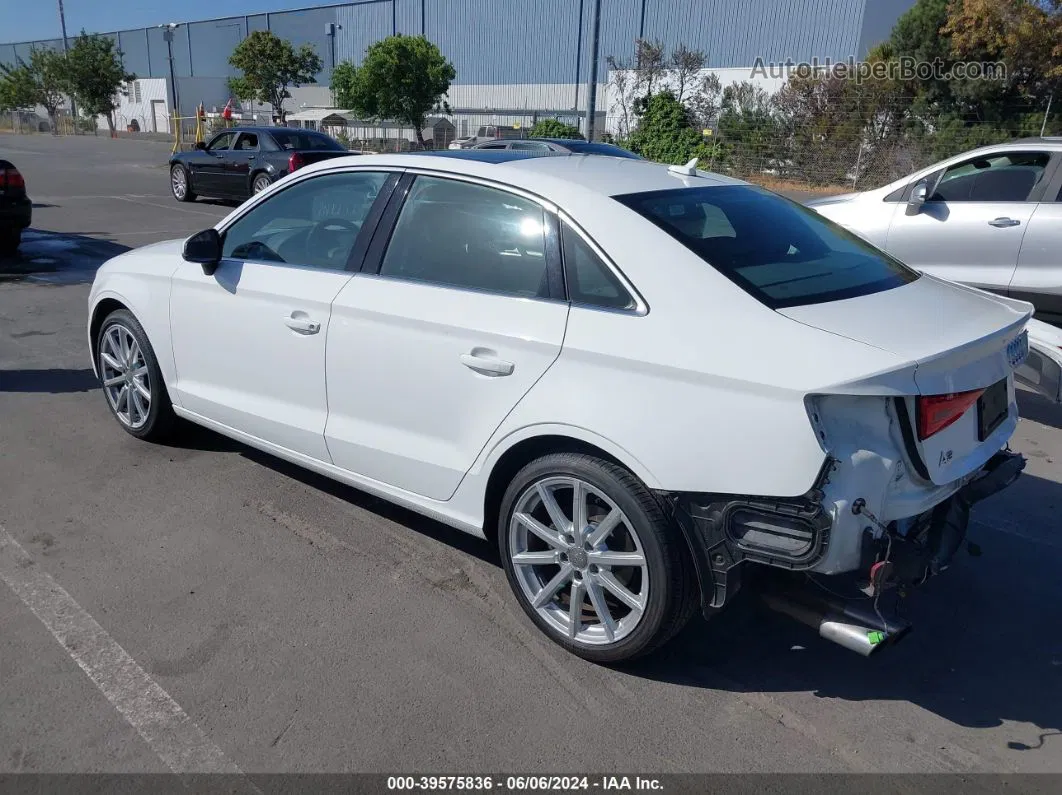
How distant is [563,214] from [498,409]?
2.54ft

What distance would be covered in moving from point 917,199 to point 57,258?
1024 cm

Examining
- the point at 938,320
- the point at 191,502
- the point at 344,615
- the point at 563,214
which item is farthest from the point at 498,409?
the point at 191,502

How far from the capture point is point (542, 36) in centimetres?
4575

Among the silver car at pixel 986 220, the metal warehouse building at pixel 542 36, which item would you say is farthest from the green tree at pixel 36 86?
the silver car at pixel 986 220

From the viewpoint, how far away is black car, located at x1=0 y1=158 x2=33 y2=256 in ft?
37.7

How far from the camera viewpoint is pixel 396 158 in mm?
4082

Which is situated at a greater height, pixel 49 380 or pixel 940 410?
pixel 940 410

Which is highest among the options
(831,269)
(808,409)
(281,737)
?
(831,269)

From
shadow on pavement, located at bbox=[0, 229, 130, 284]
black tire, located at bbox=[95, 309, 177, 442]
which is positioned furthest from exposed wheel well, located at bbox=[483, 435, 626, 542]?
shadow on pavement, located at bbox=[0, 229, 130, 284]

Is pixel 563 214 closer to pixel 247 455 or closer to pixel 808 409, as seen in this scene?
pixel 808 409

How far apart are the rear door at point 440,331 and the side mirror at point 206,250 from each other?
102cm

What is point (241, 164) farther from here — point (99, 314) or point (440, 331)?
point (440, 331)

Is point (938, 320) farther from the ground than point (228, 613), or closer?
farther from the ground

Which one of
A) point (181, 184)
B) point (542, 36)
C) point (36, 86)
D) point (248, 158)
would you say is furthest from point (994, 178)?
point (36, 86)
